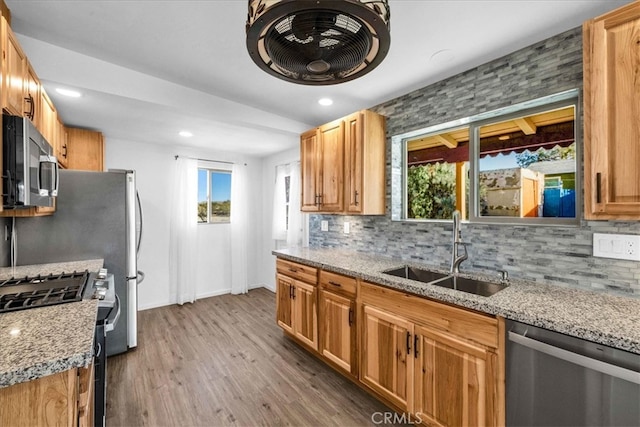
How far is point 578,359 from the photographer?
1139 mm

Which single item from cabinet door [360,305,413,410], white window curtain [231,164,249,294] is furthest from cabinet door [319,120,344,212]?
white window curtain [231,164,249,294]

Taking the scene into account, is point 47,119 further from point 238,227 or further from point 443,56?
point 443,56

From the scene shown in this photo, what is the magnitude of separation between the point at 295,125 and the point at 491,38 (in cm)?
201

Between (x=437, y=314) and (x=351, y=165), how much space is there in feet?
4.92

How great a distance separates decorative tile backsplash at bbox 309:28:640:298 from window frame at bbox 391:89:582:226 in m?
0.05

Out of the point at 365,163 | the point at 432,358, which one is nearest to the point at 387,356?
the point at 432,358

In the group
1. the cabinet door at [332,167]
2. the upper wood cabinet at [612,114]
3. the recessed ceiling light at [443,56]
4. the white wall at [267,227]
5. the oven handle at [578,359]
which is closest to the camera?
the oven handle at [578,359]

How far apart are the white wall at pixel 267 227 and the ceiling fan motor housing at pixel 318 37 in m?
3.59

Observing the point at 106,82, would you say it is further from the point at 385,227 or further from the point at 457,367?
the point at 457,367

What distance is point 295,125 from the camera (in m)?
3.25

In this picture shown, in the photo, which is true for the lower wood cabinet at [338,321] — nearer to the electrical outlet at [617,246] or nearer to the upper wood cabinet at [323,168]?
the upper wood cabinet at [323,168]

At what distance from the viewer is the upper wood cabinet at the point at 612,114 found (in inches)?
48.3

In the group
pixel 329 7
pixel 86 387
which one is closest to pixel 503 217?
pixel 329 7

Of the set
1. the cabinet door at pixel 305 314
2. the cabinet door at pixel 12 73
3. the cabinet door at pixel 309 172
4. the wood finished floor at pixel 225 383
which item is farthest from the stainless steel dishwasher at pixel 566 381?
the cabinet door at pixel 12 73
